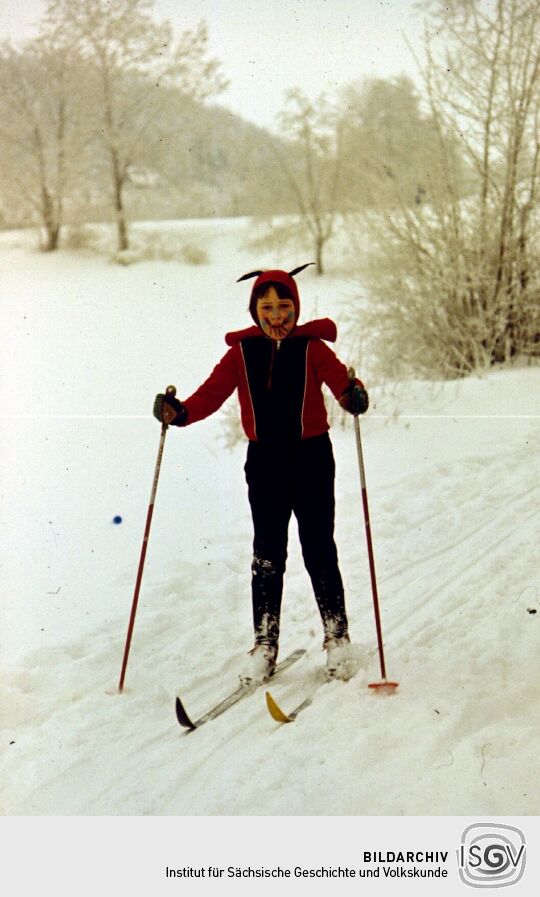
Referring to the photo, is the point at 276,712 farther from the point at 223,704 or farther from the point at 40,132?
the point at 40,132

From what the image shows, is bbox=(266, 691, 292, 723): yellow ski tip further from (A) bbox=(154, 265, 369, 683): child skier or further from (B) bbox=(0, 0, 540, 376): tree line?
(B) bbox=(0, 0, 540, 376): tree line

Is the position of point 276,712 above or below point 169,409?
below

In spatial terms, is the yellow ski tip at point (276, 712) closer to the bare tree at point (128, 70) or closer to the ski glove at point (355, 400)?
the ski glove at point (355, 400)

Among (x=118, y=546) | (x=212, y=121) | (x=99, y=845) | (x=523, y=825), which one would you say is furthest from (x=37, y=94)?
(x=523, y=825)

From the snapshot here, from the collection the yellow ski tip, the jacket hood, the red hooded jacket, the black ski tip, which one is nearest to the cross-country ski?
the black ski tip

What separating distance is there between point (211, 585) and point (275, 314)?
101cm

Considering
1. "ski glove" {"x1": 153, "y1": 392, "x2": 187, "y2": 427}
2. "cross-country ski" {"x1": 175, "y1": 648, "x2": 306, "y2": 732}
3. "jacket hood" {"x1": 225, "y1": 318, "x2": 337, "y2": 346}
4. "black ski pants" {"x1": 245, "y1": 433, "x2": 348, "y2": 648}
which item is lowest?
"cross-country ski" {"x1": 175, "y1": 648, "x2": 306, "y2": 732}

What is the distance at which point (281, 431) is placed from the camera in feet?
7.63

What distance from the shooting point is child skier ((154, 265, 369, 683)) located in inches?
90.7

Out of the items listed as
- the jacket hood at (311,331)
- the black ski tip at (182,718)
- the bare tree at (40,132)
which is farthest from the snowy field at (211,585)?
the jacket hood at (311,331)

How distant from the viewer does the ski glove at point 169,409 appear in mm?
2342

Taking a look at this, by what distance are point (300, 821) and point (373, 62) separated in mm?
2457
